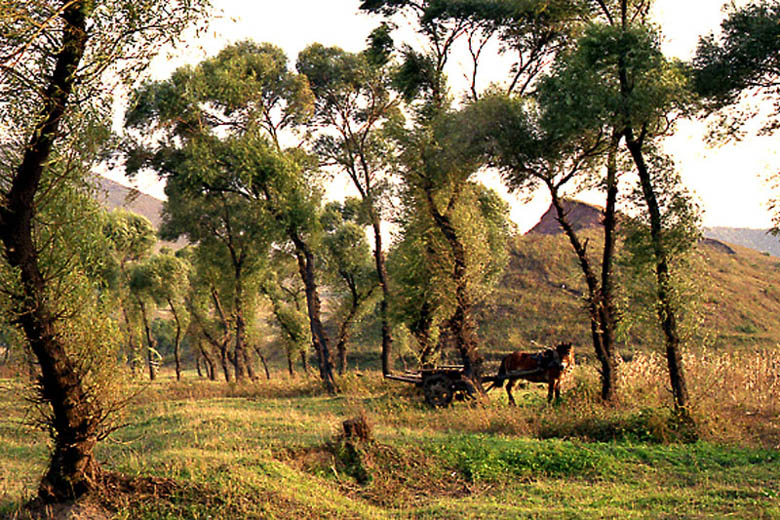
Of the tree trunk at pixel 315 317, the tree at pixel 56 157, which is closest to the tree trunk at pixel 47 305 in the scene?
the tree at pixel 56 157

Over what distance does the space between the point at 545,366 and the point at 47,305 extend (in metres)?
14.5

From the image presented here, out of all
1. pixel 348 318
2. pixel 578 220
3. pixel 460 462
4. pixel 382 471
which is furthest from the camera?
pixel 578 220

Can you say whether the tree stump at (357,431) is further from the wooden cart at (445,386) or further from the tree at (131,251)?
the tree at (131,251)

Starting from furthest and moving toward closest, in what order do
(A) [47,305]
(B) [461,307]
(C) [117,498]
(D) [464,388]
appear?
(B) [461,307], (D) [464,388], (C) [117,498], (A) [47,305]

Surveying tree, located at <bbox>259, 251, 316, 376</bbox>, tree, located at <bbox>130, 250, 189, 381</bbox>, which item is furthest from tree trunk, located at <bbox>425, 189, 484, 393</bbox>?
tree, located at <bbox>130, 250, 189, 381</bbox>

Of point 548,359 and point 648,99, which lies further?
point 548,359

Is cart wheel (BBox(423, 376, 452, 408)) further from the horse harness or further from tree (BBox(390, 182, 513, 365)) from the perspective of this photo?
the horse harness

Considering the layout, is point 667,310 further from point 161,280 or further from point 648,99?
point 161,280

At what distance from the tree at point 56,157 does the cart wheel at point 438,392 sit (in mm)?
12600

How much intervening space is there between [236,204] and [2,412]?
1541 cm

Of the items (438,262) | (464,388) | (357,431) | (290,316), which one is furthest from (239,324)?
(357,431)

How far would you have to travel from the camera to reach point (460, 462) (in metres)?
12.2

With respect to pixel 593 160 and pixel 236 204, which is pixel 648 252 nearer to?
pixel 593 160

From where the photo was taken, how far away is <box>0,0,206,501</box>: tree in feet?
28.7
